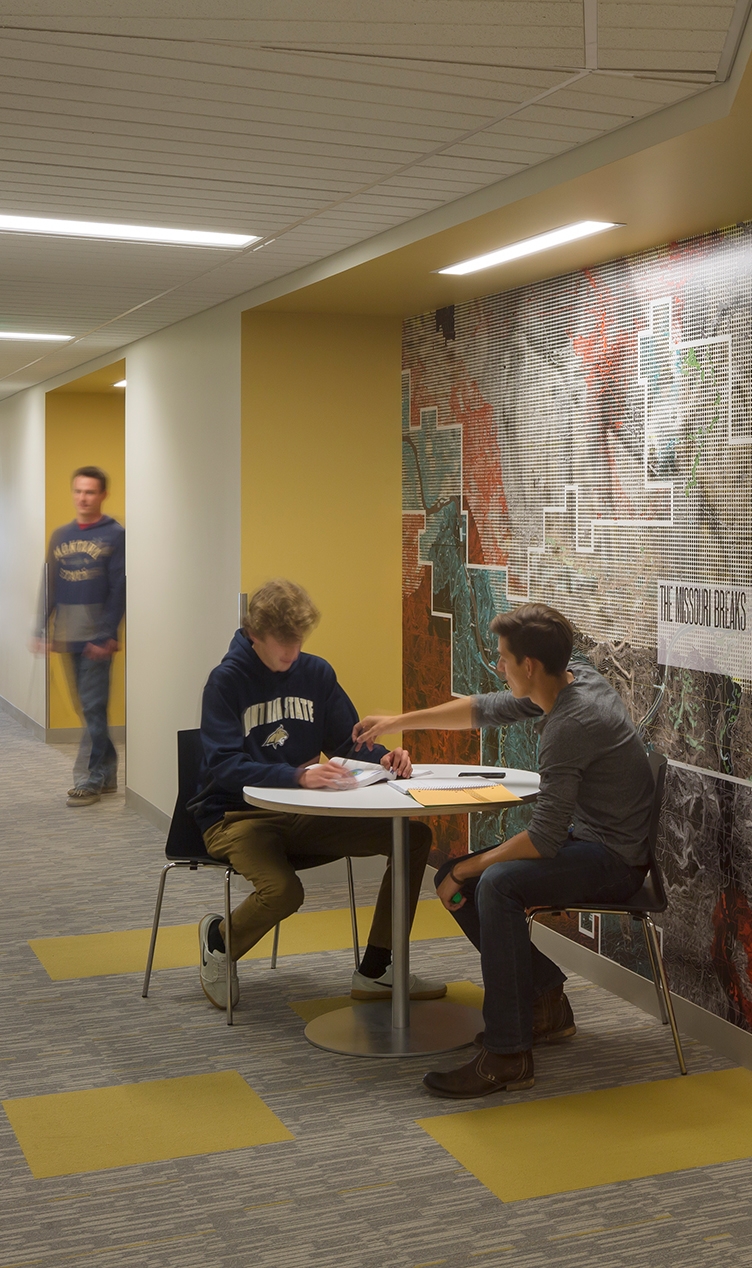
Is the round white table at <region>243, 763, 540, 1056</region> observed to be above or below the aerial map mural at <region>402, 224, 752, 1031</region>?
below

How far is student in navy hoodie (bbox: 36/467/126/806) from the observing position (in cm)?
761

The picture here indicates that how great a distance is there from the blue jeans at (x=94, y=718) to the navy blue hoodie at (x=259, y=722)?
3472 mm

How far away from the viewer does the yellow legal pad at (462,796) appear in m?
3.58

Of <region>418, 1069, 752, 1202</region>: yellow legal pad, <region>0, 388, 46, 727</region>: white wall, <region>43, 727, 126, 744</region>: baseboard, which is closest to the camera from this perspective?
<region>418, 1069, 752, 1202</region>: yellow legal pad

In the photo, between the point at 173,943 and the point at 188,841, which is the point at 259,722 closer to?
the point at 188,841

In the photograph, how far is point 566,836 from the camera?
357 centimetres

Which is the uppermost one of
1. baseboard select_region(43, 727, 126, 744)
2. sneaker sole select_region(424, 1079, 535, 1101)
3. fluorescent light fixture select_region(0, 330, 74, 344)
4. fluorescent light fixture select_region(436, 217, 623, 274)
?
fluorescent light fixture select_region(0, 330, 74, 344)

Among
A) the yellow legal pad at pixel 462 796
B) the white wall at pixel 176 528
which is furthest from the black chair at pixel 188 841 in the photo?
the white wall at pixel 176 528

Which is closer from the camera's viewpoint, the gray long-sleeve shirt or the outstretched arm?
the gray long-sleeve shirt

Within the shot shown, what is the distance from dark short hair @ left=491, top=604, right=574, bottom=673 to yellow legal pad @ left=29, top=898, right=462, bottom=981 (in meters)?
1.68

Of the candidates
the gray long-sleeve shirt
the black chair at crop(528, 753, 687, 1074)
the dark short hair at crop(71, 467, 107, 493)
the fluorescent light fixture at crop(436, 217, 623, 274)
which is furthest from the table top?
the dark short hair at crop(71, 467, 107, 493)

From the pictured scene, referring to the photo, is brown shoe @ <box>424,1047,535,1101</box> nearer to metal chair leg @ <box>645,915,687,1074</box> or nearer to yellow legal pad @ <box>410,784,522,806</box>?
metal chair leg @ <box>645,915,687,1074</box>

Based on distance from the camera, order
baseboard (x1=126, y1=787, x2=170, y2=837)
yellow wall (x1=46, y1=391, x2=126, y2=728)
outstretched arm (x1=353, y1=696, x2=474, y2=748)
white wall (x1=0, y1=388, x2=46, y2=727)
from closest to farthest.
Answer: outstretched arm (x1=353, y1=696, x2=474, y2=748) < baseboard (x1=126, y1=787, x2=170, y2=837) < yellow wall (x1=46, y1=391, x2=126, y2=728) < white wall (x1=0, y1=388, x2=46, y2=727)

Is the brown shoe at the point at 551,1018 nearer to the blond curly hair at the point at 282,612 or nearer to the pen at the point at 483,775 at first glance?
the pen at the point at 483,775
